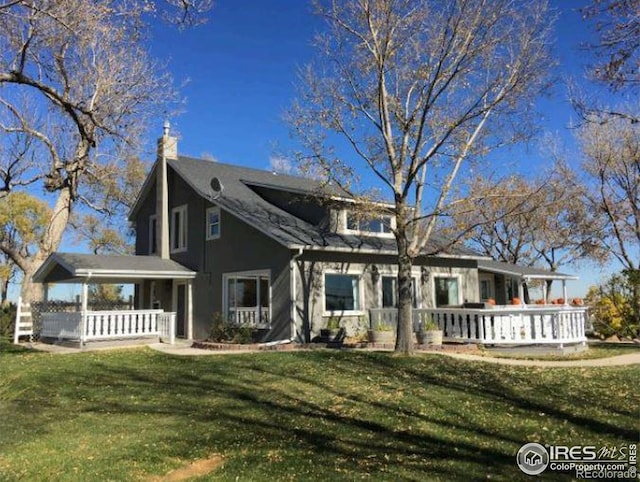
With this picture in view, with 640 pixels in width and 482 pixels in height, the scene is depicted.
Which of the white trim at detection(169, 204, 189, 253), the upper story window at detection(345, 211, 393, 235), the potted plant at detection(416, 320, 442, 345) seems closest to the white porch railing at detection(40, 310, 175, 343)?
the white trim at detection(169, 204, 189, 253)

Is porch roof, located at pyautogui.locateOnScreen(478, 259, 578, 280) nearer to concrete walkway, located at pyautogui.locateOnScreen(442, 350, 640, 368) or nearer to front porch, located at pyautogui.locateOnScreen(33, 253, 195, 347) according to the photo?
concrete walkway, located at pyautogui.locateOnScreen(442, 350, 640, 368)

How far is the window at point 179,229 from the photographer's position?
22391 mm

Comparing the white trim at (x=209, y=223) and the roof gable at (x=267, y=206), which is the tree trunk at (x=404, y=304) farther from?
the white trim at (x=209, y=223)

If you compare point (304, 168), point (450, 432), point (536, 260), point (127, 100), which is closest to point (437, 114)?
point (304, 168)

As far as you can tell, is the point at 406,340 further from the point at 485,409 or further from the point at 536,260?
the point at 536,260

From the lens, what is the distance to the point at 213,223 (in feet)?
68.5

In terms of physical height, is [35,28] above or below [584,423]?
above

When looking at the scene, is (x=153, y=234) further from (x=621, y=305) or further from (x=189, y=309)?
(x=621, y=305)

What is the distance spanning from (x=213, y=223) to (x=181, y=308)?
3638mm

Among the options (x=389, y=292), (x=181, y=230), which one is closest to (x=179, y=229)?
(x=181, y=230)

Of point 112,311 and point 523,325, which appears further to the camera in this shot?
point 112,311

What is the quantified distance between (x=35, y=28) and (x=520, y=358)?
42.4 ft

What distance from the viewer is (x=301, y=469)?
587cm

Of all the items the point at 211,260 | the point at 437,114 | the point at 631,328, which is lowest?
the point at 631,328
